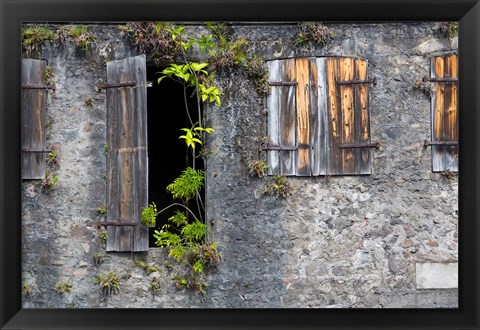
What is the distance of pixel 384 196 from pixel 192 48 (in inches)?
91.9

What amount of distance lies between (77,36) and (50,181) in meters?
1.41

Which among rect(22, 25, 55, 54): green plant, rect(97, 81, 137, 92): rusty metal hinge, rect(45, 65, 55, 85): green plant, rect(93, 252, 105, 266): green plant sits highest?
rect(22, 25, 55, 54): green plant

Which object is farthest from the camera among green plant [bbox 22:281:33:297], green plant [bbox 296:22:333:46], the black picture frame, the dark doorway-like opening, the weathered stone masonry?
the dark doorway-like opening

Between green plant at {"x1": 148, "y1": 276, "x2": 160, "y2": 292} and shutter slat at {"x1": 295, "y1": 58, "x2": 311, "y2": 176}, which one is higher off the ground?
shutter slat at {"x1": 295, "y1": 58, "x2": 311, "y2": 176}

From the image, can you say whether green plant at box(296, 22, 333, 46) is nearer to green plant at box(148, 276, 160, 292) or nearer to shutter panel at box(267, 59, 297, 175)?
shutter panel at box(267, 59, 297, 175)

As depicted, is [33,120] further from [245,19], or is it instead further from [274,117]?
[245,19]

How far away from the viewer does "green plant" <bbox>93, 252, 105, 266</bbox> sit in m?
6.30

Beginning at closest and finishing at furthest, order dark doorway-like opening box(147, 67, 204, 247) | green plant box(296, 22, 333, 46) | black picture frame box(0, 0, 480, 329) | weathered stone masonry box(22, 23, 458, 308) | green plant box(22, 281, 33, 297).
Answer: black picture frame box(0, 0, 480, 329), green plant box(22, 281, 33, 297), weathered stone masonry box(22, 23, 458, 308), green plant box(296, 22, 333, 46), dark doorway-like opening box(147, 67, 204, 247)

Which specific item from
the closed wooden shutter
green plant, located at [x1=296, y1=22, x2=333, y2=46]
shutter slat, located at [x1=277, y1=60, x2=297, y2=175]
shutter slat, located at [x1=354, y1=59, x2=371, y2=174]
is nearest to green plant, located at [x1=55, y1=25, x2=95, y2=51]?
the closed wooden shutter

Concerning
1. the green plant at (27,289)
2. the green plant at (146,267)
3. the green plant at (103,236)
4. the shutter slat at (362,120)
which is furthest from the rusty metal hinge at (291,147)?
the green plant at (27,289)

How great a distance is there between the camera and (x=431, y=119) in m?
6.55

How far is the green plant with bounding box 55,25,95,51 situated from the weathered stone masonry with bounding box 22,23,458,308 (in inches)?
2.8
